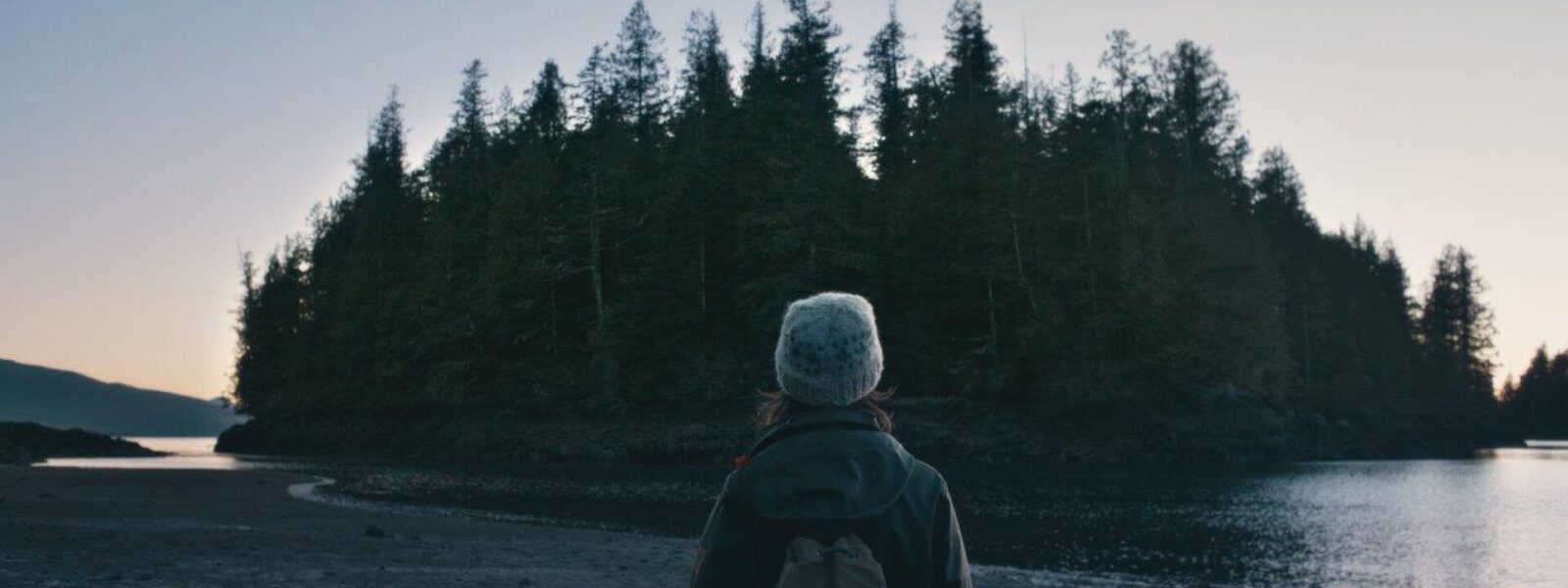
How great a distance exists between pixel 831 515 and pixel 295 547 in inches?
659

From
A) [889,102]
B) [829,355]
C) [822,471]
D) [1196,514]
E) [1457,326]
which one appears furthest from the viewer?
[1457,326]

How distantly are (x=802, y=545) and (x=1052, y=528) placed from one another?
25980mm

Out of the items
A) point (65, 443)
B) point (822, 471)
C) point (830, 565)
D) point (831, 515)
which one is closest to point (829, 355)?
point (822, 471)

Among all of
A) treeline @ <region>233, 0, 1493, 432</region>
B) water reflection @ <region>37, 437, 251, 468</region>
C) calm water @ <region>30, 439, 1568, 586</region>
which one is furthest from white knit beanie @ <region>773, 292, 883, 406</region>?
treeline @ <region>233, 0, 1493, 432</region>

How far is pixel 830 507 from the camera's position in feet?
9.17

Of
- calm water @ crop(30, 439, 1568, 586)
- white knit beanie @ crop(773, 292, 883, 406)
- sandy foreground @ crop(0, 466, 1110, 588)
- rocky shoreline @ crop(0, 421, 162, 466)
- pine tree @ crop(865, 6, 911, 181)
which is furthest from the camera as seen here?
pine tree @ crop(865, 6, 911, 181)

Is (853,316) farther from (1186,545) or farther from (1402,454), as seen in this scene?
(1402,454)

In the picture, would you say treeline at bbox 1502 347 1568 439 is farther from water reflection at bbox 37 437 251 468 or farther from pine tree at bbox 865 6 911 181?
water reflection at bbox 37 437 251 468

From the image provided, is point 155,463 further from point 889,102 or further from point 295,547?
point 889,102

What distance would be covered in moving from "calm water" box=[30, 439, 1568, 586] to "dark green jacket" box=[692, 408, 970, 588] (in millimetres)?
17972

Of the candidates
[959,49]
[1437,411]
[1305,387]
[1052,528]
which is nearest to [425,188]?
[959,49]

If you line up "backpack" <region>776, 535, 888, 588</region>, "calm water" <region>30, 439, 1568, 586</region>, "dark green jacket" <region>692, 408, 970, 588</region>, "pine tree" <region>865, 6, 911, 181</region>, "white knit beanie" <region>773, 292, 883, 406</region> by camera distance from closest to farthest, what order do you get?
1. "backpack" <region>776, 535, 888, 588</region>
2. "dark green jacket" <region>692, 408, 970, 588</region>
3. "white knit beanie" <region>773, 292, 883, 406</region>
4. "calm water" <region>30, 439, 1568, 586</region>
5. "pine tree" <region>865, 6, 911, 181</region>

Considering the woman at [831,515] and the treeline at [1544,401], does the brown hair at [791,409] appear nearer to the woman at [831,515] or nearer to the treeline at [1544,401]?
the woman at [831,515]

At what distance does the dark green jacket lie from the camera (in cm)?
280
